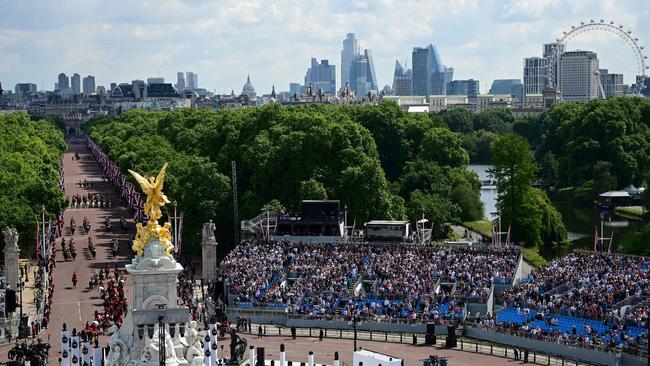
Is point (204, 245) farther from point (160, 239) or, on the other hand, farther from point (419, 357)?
point (160, 239)

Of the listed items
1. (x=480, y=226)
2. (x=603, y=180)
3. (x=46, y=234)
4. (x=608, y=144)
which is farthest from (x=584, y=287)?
(x=608, y=144)

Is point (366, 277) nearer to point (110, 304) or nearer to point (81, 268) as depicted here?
point (110, 304)

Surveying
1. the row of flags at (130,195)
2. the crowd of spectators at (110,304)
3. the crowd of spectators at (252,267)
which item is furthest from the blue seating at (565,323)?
the row of flags at (130,195)

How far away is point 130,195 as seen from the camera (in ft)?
339

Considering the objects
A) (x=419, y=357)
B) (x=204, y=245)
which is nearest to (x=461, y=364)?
(x=419, y=357)

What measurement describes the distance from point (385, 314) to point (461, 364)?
868cm

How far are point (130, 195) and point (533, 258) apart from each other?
1524 inches

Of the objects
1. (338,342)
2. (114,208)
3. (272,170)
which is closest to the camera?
(338,342)

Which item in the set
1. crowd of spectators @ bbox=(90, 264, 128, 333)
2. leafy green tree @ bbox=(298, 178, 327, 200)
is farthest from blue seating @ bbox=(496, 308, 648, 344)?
leafy green tree @ bbox=(298, 178, 327, 200)

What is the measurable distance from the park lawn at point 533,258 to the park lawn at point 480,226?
997 cm

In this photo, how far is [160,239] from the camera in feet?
139

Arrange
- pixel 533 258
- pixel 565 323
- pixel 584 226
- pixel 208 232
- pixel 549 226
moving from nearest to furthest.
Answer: pixel 565 323 → pixel 208 232 → pixel 533 258 → pixel 549 226 → pixel 584 226

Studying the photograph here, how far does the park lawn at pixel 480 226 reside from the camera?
326 feet

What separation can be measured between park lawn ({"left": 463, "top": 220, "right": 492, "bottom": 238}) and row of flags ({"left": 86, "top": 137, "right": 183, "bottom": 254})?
1150 inches
